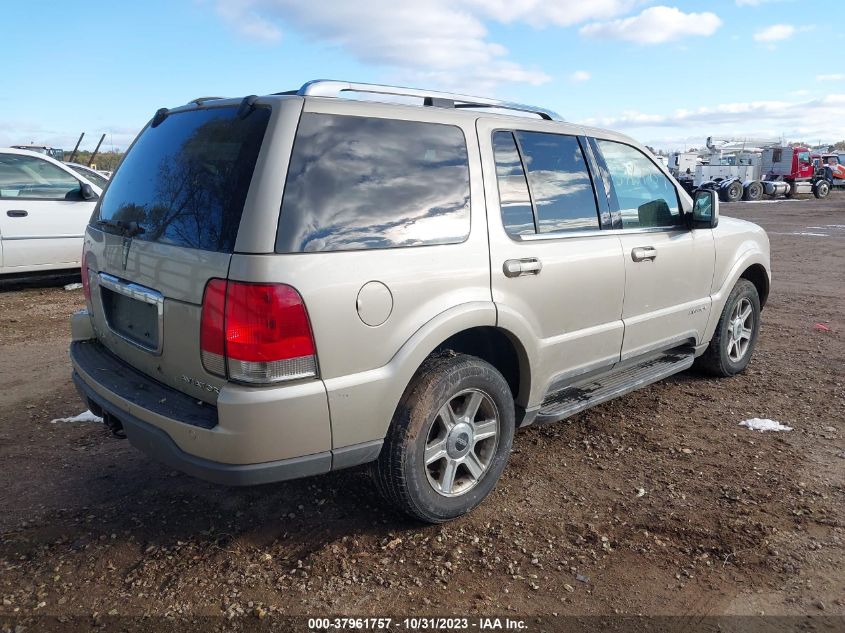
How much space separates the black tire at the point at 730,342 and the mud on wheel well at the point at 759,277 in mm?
128

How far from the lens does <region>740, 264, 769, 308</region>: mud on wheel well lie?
17.9ft

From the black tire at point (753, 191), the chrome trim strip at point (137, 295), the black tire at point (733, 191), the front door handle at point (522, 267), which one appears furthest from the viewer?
the black tire at point (753, 191)

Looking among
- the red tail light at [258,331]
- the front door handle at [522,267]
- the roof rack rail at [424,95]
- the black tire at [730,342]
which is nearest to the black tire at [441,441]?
the front door handle at [522,267]

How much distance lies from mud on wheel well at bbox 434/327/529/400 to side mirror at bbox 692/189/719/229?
6.11ft

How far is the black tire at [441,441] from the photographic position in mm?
2930

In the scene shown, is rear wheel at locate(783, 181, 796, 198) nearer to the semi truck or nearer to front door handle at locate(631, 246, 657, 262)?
the semi truck

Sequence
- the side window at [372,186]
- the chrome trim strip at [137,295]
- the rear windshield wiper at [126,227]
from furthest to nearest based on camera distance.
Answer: the rear windshield wiper at [126,227], the chrome trim strip at [137,295], the side window at [372,186]

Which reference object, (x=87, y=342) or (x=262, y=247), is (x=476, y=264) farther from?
(x=87, y=342)

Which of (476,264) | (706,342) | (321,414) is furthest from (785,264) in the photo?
(321,414)

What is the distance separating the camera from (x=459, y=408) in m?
3.23

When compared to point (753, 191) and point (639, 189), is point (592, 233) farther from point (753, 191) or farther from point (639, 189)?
point (753, 191)

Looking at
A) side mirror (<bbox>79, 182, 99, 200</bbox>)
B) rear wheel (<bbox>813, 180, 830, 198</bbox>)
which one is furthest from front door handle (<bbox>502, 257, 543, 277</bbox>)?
rear wheel (<bbox>813, 180, 830, 198</bbox>)

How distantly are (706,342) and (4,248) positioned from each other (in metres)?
7.76

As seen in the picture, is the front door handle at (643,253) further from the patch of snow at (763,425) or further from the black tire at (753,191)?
the black tire at (753,191)
